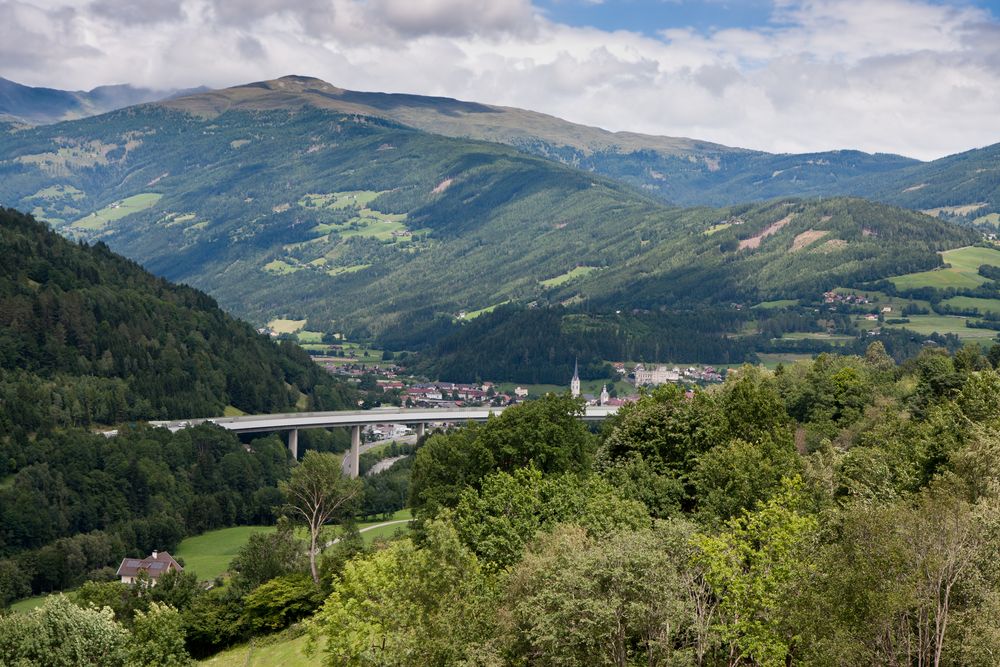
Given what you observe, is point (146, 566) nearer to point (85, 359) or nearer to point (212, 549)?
point (212, 549)

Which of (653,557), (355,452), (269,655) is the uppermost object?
(653,557)

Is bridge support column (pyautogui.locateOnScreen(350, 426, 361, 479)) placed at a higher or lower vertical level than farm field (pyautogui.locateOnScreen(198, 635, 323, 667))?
lower

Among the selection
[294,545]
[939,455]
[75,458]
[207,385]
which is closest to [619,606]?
[939,455]

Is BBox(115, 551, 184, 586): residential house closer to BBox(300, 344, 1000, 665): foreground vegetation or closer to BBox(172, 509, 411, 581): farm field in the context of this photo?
BBox(172, 509, 411, 581): farm field

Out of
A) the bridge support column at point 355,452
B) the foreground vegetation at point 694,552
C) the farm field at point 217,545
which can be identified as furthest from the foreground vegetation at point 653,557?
the bridge support column at point 355,452

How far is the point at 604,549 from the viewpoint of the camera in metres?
35.8

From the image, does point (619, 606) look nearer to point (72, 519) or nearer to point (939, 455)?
point (939, 455)

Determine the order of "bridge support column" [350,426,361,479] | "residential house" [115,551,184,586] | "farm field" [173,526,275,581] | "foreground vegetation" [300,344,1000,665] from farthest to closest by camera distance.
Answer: "bridge support column" [350,426,361,479]
"farm field" [173,526,275,581]
"residential house" [115,551,184,586]
"foreground vegetation" [300,344,1000,665]

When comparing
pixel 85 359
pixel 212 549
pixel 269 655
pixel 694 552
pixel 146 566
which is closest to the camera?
pixel 694 552

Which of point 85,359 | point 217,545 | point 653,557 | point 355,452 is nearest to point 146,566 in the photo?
point 217,545

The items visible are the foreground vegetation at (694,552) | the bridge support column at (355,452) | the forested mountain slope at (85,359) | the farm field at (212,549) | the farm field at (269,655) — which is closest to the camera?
the foreground vegetation at (694,552)

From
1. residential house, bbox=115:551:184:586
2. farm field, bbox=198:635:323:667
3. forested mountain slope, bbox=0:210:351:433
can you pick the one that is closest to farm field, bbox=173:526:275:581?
residential house, bbox=115:551:184:586

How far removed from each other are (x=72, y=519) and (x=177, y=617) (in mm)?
80405

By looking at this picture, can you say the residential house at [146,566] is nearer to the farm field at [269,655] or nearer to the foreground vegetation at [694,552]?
the farm field at [269,655]
